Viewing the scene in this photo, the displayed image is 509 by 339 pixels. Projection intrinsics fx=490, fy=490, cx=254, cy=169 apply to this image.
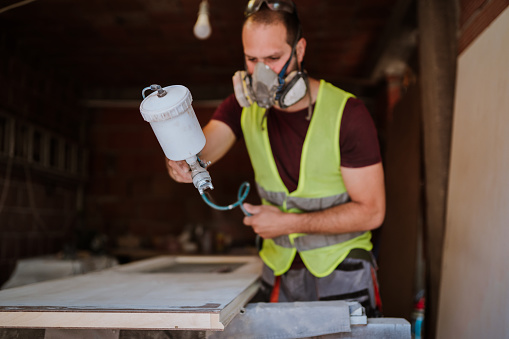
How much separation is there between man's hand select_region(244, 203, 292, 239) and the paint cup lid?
1.55 feet

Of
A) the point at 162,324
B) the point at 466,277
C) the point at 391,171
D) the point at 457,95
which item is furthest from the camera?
the point at 391,171

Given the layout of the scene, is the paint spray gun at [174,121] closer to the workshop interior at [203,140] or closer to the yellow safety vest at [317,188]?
the workshop interior at [203,140]

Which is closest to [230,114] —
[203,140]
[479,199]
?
[203,140]

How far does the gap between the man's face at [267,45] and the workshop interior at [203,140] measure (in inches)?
16.3

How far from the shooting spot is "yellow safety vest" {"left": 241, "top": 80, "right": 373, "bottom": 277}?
5.15 feet

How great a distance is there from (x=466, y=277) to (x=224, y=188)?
3562 millimetres

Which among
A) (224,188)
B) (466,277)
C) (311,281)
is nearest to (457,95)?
(466,277)

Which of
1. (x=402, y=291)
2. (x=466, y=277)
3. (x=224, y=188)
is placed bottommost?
(x=402, y=291)

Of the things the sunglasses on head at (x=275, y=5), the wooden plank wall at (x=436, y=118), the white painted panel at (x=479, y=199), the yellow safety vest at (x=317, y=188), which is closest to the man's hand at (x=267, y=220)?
the yellow safety vest at (x=317, y=188)

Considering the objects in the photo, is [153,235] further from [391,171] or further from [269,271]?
[269,271]

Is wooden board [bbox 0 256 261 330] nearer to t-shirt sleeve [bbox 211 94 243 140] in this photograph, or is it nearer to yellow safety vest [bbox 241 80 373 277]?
yellow safety vest [bbox 241 80 373 277]

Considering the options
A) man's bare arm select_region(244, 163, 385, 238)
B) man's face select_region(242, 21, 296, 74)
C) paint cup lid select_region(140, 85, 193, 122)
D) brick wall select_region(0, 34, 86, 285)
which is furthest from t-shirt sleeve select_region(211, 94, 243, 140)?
brick wall select_region(0, 34, 86, 285)

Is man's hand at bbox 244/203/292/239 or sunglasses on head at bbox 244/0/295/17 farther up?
sunglasses on head at bbox 244/0/295/17

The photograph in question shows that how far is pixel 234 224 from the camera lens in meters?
5.26
